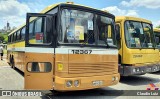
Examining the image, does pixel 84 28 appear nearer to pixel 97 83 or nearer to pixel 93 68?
pixel 93 68

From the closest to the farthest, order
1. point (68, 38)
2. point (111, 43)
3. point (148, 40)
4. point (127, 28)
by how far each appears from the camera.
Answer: point (68, 38)
point (111, 43)
point (127, 28)
point (148, 40)

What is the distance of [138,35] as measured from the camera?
10.9m

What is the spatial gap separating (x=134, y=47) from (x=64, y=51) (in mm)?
4527

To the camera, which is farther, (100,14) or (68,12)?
(100,14)

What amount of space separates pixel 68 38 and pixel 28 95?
2470 millimetres

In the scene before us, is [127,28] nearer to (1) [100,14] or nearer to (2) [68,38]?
(1) [100,14]

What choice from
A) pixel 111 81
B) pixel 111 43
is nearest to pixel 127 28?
pixel 111 43

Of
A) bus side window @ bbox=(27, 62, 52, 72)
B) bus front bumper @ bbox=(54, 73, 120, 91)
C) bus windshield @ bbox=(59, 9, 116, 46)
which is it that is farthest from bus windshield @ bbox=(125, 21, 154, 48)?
bus side window @ bbox=(27, 62, 52, 72)

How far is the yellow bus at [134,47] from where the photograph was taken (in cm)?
1044

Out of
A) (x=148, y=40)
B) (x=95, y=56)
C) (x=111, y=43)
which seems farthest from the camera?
(x=148, y=40)

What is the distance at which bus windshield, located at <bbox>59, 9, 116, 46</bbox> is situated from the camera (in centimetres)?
727

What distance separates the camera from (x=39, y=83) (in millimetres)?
7336

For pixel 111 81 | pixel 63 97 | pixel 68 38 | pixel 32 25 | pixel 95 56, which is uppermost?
pixel 32 25

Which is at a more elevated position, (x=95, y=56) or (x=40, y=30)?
(x=40, y=30)
